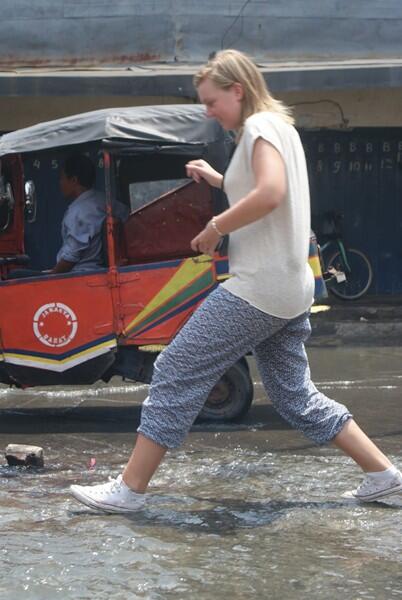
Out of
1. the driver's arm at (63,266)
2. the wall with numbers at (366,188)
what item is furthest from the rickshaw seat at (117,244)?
the wall with numbers at (366,188)

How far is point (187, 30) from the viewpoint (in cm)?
1366

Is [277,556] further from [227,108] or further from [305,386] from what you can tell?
[227,108]

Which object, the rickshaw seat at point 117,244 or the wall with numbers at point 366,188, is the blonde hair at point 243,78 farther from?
the wall with numbers at point 366,188

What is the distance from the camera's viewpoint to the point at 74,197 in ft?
26.3

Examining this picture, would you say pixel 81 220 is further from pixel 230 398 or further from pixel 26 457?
pixel 26 457

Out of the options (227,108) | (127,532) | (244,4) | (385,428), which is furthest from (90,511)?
(244,4)

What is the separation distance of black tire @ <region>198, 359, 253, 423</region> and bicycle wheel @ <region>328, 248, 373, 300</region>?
6.91m

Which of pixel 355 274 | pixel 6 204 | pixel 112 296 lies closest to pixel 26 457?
pixel 112 296

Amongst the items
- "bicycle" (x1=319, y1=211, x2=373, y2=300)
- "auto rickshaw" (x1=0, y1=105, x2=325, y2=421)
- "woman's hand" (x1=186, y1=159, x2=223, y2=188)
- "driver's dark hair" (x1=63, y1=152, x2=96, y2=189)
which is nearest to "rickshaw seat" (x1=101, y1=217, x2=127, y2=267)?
"auto rickshaw" (x1=0, y1=105, x2=325, y2=421)

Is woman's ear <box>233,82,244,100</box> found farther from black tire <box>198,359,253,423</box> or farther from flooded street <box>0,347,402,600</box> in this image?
black tire <box>198,359,253,423</box>

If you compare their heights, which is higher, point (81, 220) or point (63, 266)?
point (81, 220)

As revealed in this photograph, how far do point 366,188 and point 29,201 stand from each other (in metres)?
6.82

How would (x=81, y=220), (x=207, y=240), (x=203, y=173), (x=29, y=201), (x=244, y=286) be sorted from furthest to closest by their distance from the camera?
(x=29, y=201) < (x=81, y=220) < (x=203, y=173) < (x=244, y=286) < (x=207, y=240)

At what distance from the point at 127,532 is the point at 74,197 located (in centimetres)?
387
